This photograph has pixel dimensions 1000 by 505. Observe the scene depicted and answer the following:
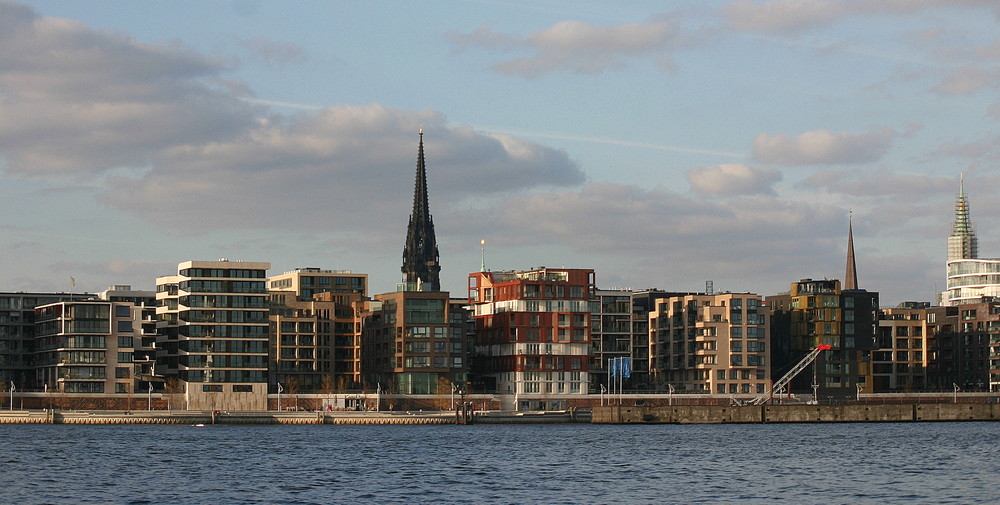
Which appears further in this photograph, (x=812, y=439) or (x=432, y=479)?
(x=812, y=439)

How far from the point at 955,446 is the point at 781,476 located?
43693mm

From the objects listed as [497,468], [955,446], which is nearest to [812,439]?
[955,446]

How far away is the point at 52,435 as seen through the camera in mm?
179750

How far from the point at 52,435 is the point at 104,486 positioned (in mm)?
77193

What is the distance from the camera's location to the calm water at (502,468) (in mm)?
99625

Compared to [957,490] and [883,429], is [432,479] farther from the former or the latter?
[883,429]

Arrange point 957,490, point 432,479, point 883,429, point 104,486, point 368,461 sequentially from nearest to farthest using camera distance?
point 957,490 → point 104,486 → point 432,479 → point 368,461 → point 883,429

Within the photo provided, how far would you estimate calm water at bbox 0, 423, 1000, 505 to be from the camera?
327ft

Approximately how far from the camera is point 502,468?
124875 millimetres

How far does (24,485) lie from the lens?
10625cm

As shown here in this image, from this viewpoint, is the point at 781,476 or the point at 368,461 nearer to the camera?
the point at 781,476

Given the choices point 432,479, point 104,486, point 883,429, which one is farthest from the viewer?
point 883,429

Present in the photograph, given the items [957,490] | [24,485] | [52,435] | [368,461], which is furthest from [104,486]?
[52,435]

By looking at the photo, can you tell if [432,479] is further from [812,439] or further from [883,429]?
[883,429]
